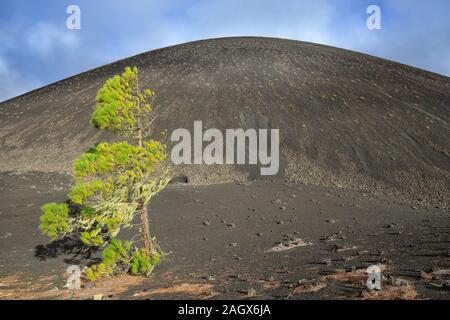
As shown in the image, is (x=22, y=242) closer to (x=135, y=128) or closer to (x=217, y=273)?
(x=135, y=128)

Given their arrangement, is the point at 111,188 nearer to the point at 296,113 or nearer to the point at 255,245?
the point at 255,245

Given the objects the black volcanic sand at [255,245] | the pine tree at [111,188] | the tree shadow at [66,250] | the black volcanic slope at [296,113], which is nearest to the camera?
the black volcanic sand at [255,245]

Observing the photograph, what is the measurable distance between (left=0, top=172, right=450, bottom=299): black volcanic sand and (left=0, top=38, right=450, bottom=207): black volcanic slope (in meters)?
3.36

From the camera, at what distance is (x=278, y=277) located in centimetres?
1041

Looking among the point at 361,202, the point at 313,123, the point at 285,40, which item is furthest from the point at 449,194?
the point at 285,40

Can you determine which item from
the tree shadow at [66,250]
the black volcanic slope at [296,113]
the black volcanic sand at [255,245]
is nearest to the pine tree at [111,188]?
the black volcanic sand at [255,245]

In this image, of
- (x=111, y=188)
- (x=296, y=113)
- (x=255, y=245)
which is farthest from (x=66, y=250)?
(x=296, y=113)

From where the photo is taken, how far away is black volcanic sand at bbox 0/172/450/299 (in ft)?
30.8

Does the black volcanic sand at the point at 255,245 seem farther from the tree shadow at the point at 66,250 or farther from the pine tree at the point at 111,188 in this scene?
the pine tree at the point at 111,188

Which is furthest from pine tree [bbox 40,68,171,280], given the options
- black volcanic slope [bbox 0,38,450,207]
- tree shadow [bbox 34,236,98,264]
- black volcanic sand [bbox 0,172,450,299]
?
black volcanic slope [bbox 0,38,450,207]

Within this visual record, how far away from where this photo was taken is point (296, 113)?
112ft

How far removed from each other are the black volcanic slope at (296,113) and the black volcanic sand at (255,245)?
3364 mm

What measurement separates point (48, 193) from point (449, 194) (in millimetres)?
23728

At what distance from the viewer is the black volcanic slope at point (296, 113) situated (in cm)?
2719
